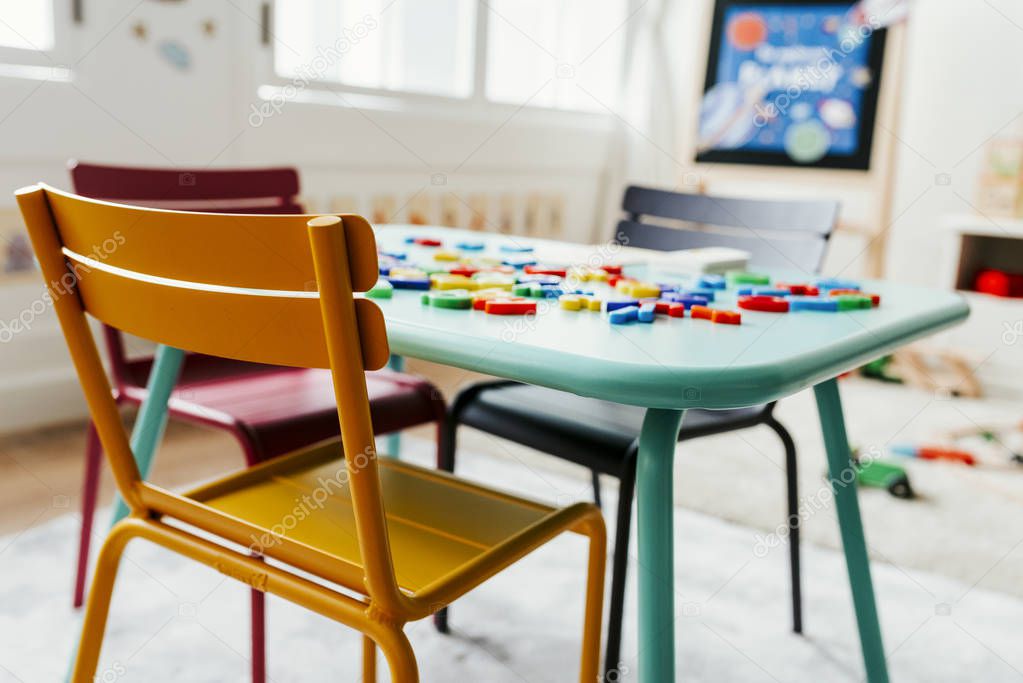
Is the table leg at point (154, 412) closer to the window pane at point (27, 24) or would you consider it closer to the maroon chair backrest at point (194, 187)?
the maroon chair backrest at point (194, 187)

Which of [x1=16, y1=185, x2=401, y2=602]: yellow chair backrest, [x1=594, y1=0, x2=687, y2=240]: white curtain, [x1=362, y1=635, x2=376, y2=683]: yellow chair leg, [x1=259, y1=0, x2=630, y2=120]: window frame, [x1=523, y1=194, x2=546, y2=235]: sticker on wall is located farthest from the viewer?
[x1=594, y1=0, x2=687, y2=240]: white curtain

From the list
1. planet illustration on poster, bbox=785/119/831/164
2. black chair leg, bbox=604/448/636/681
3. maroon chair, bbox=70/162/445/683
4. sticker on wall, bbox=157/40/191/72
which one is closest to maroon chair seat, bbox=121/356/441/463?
maroon chair, bbox=70/162/445/683

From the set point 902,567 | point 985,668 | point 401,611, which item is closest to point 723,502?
point 902,567

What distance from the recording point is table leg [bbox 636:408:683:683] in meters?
0.84

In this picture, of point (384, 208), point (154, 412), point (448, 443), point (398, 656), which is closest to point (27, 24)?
point (384, 208)

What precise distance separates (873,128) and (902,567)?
206cm

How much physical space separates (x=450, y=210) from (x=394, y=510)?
2.49 metres

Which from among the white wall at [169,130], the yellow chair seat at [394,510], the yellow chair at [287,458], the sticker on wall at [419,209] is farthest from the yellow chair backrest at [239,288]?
the sticker on wall at [419,209]

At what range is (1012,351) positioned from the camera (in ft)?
10.6

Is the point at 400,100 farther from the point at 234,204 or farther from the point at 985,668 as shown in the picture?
the point at 985,668

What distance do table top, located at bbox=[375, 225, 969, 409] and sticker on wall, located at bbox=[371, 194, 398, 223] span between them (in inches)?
82.5

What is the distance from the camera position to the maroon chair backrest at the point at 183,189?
1.46m

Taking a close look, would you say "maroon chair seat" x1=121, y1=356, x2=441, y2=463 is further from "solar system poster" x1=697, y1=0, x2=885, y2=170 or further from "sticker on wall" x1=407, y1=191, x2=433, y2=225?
"solar system poster" x1=697, y1=0, x2=885, y2=170

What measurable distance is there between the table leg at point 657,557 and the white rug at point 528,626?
0.57m
